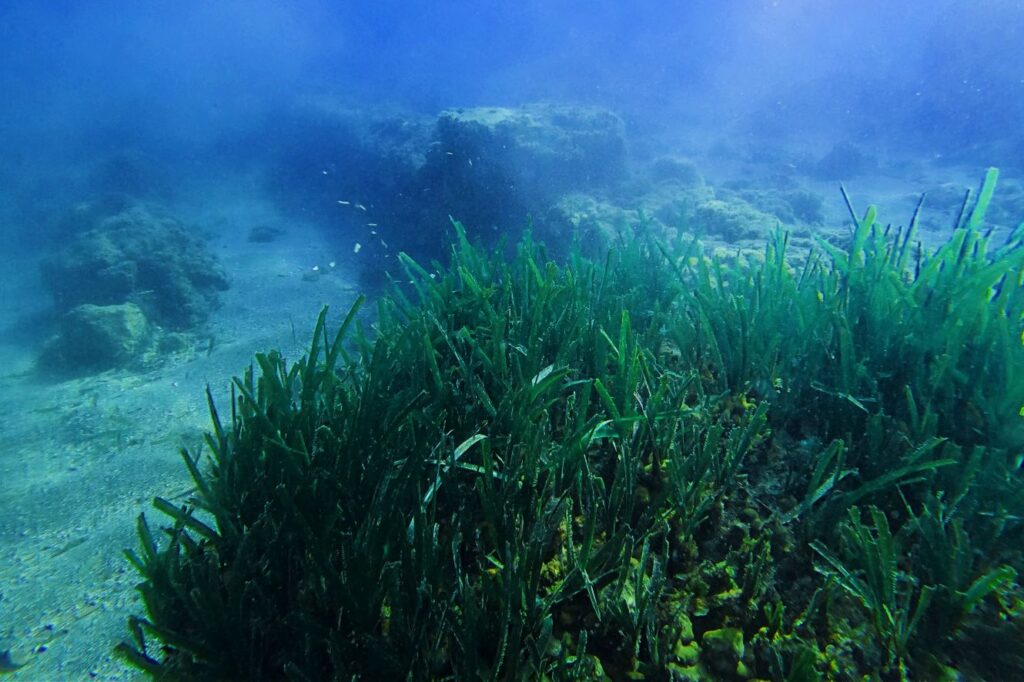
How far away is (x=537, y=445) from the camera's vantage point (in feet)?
6.24

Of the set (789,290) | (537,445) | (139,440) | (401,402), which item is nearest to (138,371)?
(139,440)

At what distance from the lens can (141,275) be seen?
1200 cm

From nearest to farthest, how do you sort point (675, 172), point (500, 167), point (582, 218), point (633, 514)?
1. point (633, 514)
2. point (582, 218)
3. point (500, 167)
4. point (675, 172)

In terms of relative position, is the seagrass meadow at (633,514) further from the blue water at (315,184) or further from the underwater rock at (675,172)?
the underwater rock at (675,172)

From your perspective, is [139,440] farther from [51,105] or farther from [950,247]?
[51,105]

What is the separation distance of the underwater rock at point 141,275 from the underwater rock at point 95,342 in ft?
4.17

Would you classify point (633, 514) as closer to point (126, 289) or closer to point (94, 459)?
point (94, 459)

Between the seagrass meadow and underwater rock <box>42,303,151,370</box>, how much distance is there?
30.0 ft

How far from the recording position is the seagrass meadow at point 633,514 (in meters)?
1.45

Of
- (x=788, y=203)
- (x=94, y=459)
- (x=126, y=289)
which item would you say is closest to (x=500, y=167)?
(x=788, y=203)

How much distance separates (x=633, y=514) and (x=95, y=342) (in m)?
11.0

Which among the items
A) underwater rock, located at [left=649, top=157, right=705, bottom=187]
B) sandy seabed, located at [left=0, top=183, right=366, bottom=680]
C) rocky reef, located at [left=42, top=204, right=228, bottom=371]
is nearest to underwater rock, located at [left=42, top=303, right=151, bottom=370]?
rocky reef, located at [left=42, top=204, right=228, bottom=371]

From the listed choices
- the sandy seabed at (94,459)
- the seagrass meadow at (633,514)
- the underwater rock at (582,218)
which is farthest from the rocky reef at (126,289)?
the seagrass meadow at (633,514)

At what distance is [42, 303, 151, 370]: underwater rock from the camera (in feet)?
29.3
